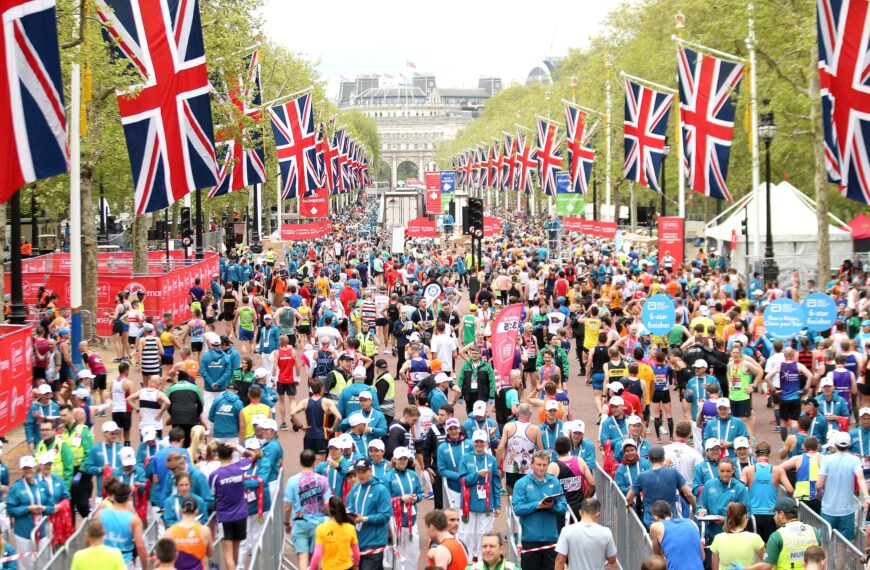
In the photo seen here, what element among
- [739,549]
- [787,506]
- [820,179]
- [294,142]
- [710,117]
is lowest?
[739,549]

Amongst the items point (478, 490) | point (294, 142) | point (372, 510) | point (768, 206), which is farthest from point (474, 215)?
point (372, 510)

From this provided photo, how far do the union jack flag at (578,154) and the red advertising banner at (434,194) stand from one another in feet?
83.6

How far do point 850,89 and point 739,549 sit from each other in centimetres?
875

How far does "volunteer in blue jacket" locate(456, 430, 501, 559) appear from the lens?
11.7 meters

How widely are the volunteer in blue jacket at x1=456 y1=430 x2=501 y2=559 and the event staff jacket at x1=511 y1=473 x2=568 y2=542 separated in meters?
0.92

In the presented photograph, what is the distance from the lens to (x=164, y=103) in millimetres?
19875

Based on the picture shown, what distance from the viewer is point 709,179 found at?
104ft

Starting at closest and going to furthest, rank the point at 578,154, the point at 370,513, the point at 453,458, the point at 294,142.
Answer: the point at 370,513 → the point at 453,458 → the point at 294,142 → the point at 578,154

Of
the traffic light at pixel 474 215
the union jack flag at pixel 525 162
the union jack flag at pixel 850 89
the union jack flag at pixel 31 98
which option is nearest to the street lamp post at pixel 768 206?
the traffic light at pixel 474 215

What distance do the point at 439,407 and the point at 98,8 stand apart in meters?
9.95

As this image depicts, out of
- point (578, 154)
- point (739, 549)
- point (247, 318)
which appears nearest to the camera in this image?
point (739, 549)

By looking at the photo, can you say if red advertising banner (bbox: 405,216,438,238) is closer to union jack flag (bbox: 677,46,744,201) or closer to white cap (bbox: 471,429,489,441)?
union jack flag (bbox: 677,46,744,201)

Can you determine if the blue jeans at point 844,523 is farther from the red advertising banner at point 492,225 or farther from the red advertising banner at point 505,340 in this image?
the red advertising banner at point 492,225

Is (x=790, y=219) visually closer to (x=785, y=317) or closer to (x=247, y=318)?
(x=785, y=317)
